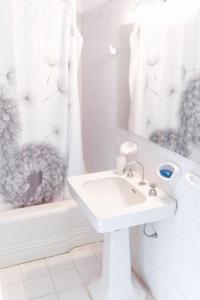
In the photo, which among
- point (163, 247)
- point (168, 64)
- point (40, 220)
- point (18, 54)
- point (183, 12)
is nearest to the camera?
point (183, 12)

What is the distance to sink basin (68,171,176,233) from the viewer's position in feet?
4.69

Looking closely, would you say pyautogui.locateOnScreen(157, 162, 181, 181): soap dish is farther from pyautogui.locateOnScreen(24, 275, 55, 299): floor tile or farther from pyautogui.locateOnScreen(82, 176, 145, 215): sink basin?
pyautogui.locateOnScreen(24, 275, 55, 299): floor tile

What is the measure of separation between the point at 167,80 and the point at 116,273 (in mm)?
1134

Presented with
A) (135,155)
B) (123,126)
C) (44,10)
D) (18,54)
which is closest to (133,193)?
(135,155)

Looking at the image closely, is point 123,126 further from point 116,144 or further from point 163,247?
point 163,247

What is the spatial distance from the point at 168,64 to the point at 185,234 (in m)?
0.86

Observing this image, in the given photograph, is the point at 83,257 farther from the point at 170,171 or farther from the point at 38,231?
the point at 170,171

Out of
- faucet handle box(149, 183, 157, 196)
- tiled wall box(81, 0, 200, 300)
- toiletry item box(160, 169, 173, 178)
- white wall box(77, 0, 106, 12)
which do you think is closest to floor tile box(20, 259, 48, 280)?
tiled wall box(81, 0, 200, 300)

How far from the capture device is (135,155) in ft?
6.29

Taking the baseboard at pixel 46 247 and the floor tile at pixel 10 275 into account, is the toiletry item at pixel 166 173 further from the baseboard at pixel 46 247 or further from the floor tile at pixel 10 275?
the floor tile at pixel 10 275

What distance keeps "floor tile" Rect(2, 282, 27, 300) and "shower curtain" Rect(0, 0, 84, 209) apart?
525 mm

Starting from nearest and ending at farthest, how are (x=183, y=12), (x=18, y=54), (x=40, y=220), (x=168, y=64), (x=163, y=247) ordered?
(x=183, y=12), (x=168, y=64), (x=163, y=247), (x=18, y=54), (x=40, y=220)

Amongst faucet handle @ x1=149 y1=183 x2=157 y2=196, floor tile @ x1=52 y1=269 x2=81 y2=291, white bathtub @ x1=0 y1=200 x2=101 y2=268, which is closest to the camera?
faucet handle @ x1=149 y1=183 x2=157 y2=196

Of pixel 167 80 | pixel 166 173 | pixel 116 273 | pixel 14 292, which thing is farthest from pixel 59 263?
pixel 167 80
